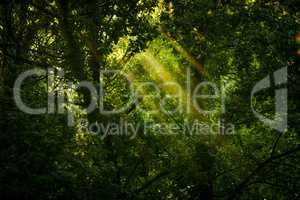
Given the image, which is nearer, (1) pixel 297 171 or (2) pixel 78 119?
(2) pixel 78 119

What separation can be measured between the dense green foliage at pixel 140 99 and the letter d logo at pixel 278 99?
17cm

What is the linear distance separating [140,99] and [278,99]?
6.85m

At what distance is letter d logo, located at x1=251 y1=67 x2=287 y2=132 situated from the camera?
37.4ft

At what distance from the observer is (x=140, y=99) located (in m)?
18.0

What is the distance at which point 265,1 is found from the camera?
1136cm

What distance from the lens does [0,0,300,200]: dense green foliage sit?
852 centimetres

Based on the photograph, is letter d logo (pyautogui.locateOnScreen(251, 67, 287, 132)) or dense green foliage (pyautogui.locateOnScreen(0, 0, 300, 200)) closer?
dense green foliage (pyautogui.locateOnScreen(0, 0, 300, 200))

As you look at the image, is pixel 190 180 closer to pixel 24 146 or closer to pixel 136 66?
pixel 136 66

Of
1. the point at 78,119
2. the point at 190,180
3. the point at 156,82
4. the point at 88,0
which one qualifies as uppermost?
the point at 88,0

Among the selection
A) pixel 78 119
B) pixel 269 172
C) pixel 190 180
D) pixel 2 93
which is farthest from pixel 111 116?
pixel 269 172

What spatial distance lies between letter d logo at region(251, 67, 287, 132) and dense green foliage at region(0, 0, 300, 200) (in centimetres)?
17

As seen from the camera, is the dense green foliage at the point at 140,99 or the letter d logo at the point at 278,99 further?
the letter d logo at the point at 278,99

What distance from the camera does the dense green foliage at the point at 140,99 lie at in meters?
8.52

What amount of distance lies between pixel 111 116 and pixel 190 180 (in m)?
4.13
